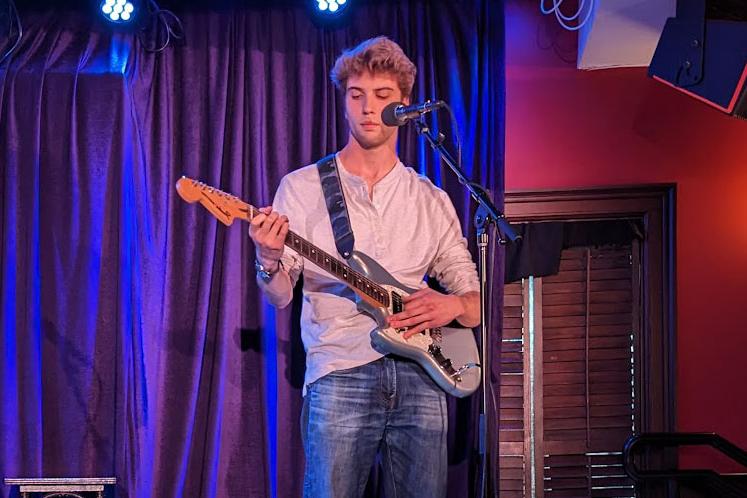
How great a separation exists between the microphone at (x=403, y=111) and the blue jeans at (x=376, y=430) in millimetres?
830

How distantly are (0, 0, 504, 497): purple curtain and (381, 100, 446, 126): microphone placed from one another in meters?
0.99

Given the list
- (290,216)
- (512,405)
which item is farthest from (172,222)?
(512,405)

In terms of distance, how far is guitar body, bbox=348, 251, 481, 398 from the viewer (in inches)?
117

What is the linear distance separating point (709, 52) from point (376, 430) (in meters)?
1.75

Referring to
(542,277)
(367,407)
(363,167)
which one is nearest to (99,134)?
(363,167)

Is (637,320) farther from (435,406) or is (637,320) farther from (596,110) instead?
(435,406)

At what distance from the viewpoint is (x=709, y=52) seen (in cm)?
303

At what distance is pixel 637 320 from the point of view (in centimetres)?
432

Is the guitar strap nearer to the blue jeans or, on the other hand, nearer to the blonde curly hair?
the blonde curly hair

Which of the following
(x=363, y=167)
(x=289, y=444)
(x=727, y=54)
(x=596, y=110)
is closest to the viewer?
(x=727, y=54)

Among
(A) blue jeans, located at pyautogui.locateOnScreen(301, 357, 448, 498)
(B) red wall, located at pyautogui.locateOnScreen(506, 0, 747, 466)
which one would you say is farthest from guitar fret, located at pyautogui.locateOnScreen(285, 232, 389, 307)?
(B) red wall, located at pyautogui.locateOnScreen(506, 0, 747, 466)

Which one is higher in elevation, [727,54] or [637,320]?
[727,54]

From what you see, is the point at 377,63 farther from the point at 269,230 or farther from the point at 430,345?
the point at 430,345

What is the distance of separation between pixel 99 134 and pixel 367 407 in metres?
1.96
